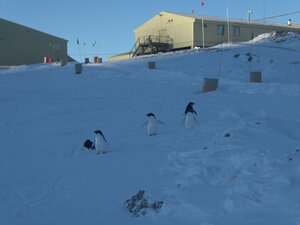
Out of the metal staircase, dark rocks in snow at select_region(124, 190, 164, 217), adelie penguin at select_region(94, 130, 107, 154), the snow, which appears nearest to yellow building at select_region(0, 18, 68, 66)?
the metal staircase

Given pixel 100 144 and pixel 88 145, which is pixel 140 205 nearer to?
pixel 100 144

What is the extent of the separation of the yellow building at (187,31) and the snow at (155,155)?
17.3 metres

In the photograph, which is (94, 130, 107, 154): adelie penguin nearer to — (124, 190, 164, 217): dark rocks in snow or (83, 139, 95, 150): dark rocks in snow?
(83, 139, 95, 150): dark rocks in snow

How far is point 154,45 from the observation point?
1622 inches

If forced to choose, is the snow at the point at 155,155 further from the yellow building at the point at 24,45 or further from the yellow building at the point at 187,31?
the yellow building at the point at 187,31

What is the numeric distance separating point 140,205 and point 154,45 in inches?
1436

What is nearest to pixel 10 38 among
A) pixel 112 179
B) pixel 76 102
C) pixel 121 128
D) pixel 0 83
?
pixel 0 83

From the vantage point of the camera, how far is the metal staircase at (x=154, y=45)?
41.1 m

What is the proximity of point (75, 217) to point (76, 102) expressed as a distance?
43.3 feet

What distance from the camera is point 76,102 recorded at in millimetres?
18562

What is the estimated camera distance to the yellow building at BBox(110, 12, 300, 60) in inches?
1523

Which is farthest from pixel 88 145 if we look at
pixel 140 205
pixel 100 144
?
pixel 140 205

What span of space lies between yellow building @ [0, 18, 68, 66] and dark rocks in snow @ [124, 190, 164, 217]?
32760 mm

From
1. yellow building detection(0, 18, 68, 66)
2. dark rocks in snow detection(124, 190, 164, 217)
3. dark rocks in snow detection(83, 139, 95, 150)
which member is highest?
yellow building detection(0, 18, 68, 66)
